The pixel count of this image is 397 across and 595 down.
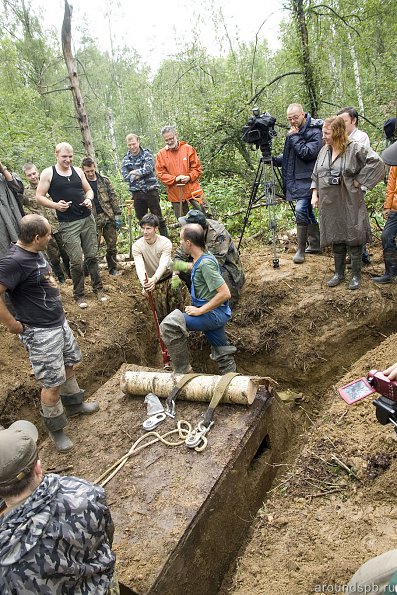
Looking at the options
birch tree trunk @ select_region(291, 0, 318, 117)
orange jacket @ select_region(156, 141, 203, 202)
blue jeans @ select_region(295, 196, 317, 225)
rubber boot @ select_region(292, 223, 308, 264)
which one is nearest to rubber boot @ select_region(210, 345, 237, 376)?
rubber boot @ select_region(292, 223, 308, 264)

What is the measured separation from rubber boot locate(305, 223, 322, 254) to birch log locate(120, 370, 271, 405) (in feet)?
10.2

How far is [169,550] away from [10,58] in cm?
2321

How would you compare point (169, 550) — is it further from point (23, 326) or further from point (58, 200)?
point (58, 200)

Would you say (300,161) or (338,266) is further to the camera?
(300,161)

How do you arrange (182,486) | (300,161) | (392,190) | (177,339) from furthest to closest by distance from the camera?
1. (300,161)
2. (392,190)
3. (177,339)
4. (182,486)

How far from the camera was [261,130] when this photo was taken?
5.36 metres

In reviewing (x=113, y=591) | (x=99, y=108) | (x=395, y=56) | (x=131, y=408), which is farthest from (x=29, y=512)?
(x=99, y=108)

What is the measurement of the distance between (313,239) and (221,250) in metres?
1.88

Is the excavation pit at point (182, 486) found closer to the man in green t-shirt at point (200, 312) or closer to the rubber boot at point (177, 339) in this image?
the rubber boot at point (177, 339)

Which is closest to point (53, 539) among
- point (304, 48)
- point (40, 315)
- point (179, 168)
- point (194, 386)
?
point (40, 315)

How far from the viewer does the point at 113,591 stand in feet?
6.27

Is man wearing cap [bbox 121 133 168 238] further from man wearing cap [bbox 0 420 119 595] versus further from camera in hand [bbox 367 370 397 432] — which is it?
man wearing cap [bbox 0 420 119 595]

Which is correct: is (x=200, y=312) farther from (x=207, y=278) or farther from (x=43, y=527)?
(x=43, y=527)

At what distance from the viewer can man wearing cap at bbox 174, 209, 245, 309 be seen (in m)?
4.55
